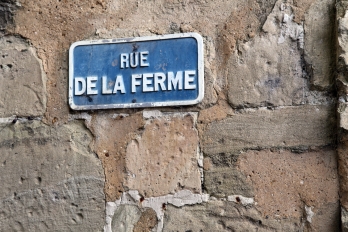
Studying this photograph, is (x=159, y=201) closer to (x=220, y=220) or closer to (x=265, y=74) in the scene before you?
(x=220, y=220)

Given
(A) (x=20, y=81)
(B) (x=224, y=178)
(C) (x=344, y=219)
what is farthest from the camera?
(A) (x=20, y=81)

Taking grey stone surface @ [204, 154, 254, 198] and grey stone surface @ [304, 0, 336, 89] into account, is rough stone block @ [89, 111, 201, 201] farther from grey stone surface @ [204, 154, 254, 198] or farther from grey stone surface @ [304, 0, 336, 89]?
grey stone surface @ [304, 0, 336, 89]

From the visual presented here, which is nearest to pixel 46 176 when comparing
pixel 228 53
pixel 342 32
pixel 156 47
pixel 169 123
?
pixel 169 123

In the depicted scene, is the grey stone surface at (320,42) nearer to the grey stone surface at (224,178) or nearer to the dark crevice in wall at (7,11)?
the grey stone surface at (224,178)

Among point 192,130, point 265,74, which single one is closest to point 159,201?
point 192,130

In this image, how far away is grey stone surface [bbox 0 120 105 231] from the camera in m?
1.33

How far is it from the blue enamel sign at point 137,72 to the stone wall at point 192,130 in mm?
29

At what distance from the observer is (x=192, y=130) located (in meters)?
1.32

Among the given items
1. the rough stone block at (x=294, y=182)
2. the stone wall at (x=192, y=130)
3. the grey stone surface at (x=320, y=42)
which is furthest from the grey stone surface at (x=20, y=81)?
the grey stone surface at (x=320, y=42)

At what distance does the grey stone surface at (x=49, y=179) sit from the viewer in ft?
4.36

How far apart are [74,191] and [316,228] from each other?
70 centimetres

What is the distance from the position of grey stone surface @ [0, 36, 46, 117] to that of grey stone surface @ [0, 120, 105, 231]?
5cm

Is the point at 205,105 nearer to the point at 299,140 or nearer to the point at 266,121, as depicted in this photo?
the point at 266,121

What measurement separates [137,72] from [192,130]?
24 cm
